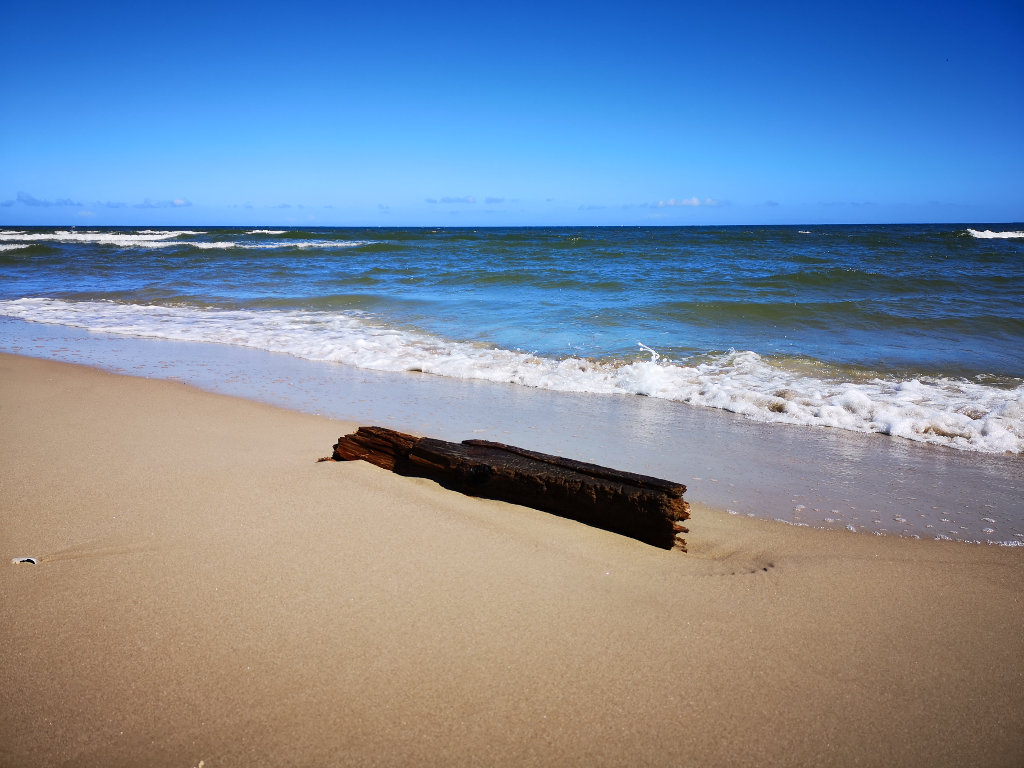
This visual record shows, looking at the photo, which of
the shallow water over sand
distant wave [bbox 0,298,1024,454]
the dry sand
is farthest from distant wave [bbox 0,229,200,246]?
the dry sand

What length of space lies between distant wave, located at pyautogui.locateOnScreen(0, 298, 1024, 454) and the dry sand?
7.78 feet

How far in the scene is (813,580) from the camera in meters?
2.63

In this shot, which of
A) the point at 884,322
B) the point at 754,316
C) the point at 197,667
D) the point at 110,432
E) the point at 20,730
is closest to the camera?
the point at 20,730

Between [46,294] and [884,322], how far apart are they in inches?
753

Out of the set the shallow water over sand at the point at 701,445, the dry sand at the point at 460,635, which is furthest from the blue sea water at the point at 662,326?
the dry sand at the point at 460,635

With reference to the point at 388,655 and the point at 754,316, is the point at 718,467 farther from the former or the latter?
the point at 754,316

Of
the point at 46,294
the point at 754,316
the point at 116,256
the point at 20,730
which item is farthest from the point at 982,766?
the point at 116,256

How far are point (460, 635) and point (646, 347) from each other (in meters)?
6.63

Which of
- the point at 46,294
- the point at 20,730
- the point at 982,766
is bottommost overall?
the point at 982,766

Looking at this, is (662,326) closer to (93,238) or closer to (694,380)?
(694,380)

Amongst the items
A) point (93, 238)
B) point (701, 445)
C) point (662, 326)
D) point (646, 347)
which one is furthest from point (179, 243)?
point (701, 445)

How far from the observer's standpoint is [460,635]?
2.13 metres

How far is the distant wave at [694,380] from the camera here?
5.16 metres

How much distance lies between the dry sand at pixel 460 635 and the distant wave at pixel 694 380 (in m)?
2.37
